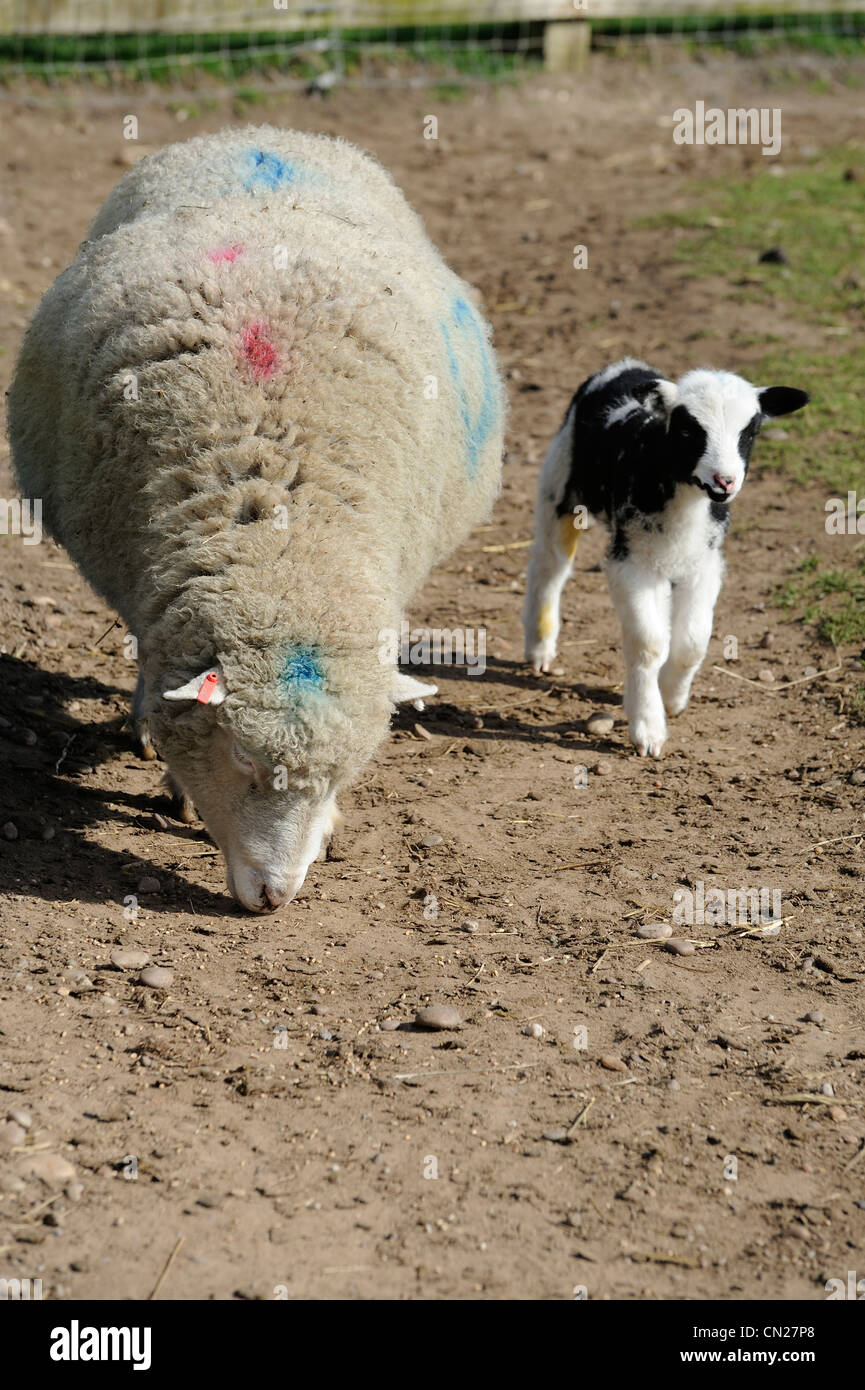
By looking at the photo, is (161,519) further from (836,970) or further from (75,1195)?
(836,970)

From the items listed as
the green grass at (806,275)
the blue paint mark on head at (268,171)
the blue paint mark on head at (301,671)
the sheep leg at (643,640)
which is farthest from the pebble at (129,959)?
the green grass at (806,275)

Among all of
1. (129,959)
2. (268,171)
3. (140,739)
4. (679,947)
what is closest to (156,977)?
(129,959)

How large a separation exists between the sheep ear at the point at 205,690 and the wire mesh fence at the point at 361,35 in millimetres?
11088

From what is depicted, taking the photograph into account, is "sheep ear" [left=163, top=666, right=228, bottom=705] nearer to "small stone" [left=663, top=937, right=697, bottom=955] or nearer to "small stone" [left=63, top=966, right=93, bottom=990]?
"small stone" [left=63, top=966, right=93, bottom=990]

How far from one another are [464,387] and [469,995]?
2.27 meters

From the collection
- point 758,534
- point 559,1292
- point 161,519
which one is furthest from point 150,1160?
point 758,534

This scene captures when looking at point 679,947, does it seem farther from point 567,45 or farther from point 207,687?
point 567,45

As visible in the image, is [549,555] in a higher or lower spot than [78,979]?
higher

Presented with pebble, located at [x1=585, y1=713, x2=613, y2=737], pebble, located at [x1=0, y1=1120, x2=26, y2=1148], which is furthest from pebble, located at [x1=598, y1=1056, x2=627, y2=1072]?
pebble, located at [x1=585, y1=713, x2=613, y2=737]

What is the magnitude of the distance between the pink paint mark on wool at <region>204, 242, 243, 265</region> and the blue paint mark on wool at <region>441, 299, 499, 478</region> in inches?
33.4

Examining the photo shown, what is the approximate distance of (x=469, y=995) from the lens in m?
4.23

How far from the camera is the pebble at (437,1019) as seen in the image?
13.3ft

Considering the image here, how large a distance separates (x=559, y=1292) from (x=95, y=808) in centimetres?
275

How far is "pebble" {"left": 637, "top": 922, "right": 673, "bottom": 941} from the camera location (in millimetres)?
4570
